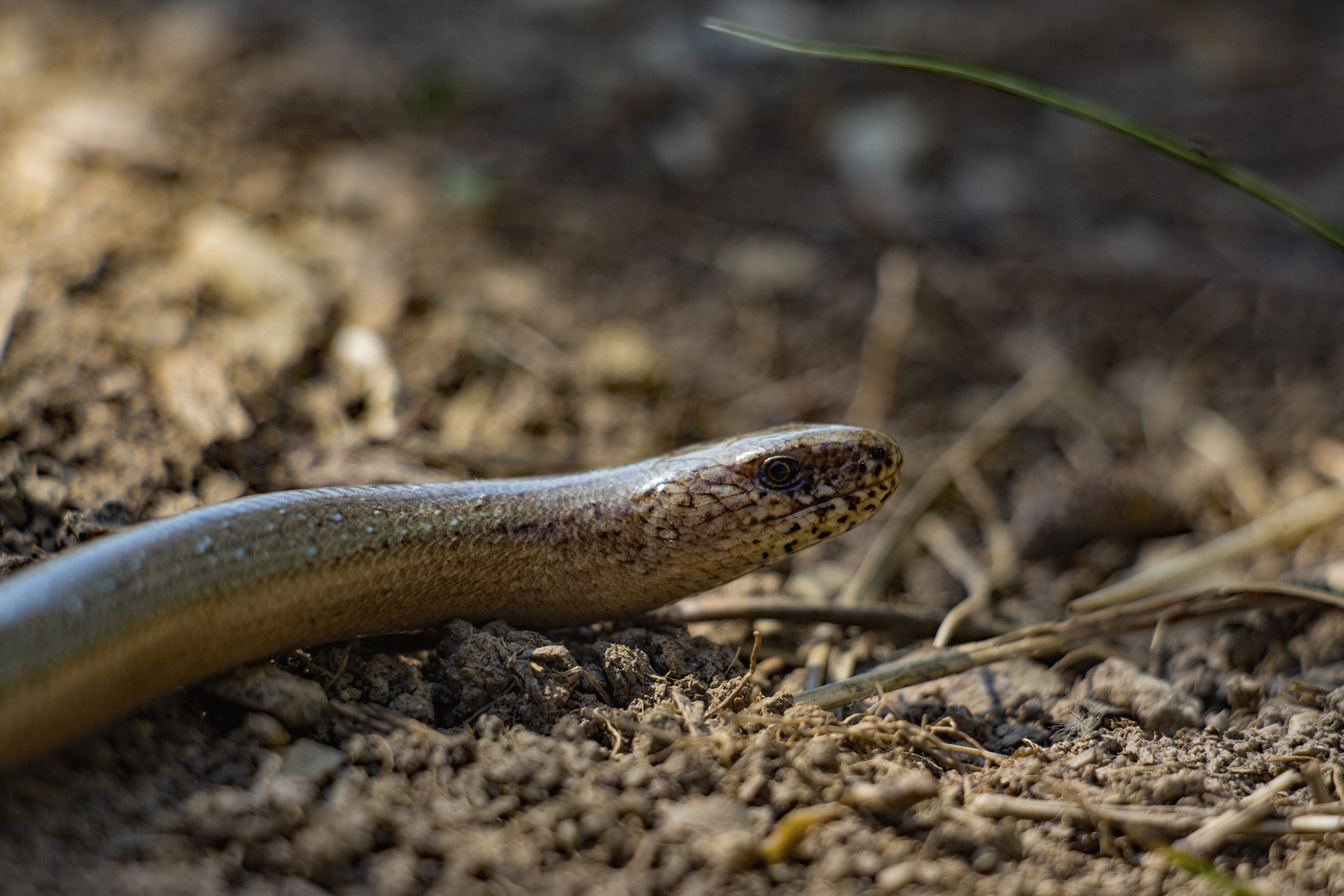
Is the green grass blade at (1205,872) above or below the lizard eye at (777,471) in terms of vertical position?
below

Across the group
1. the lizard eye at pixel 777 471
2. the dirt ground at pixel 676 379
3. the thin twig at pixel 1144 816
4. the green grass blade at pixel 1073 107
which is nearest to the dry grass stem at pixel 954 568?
the dirt ground at pixel 676 379

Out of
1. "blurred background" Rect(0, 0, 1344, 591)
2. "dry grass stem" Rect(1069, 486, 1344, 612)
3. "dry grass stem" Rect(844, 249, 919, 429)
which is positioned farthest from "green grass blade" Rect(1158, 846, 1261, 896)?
"dry grass stem" Rect(844, 249, 919, 429)

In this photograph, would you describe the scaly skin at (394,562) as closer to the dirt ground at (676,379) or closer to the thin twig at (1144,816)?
the dirt ground at (676,379)

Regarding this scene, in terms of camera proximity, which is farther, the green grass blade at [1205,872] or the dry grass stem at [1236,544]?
the dry grass stem at [1236,544]

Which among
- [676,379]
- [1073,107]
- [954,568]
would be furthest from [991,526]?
[1073,107]

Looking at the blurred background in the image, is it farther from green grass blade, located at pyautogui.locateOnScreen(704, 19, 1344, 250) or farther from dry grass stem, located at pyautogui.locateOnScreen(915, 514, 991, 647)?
green grass blade, located at pyautogui.locateOnScreen(704, 19, 1344, 250)

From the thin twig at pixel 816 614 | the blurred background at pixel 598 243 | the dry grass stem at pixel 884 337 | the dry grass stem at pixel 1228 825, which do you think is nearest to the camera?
the dry grass stem at pixel 1228 825

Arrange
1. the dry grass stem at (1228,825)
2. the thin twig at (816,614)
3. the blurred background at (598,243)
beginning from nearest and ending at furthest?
the dry grass stem at (1228,825) < the thin twig at (816,614) < the blurred background at (598,243)
